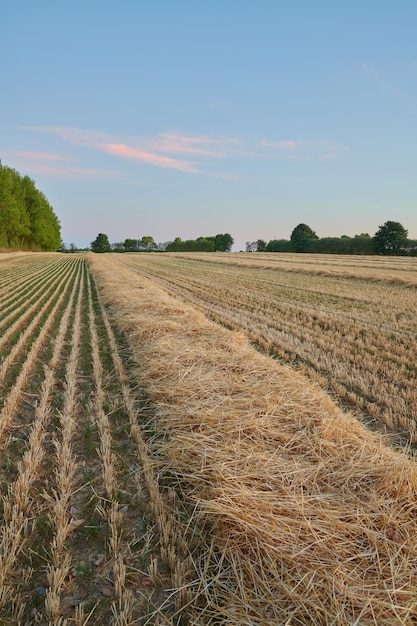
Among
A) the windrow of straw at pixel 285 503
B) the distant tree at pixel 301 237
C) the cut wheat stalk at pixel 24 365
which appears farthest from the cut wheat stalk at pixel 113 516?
the distant tree at pixel 301 237

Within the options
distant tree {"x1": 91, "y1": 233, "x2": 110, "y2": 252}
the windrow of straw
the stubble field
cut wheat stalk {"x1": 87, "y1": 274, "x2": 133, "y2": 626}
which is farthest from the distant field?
distant tree {"x1": 91, "y1": 233, "x2": 110, "y2": 252}

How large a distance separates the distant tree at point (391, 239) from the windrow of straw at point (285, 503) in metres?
70.9

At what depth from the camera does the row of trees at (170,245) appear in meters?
114

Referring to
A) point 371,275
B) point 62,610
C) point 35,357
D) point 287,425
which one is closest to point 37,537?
point 62,610

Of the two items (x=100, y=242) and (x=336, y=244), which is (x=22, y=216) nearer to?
(x=336, y=244)

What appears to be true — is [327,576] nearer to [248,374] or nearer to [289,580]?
[289,580]

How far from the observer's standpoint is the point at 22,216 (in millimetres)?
53594

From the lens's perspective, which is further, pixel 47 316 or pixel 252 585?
pixel 47 316

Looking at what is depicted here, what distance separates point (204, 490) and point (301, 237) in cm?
9058

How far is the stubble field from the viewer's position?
1935 millimetres

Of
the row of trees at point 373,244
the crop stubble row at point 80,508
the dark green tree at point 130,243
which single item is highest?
the dark green tree at point 130,243

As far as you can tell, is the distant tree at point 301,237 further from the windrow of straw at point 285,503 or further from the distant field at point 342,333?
the windrow of straw at point 285,503

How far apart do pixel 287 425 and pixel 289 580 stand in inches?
65.5

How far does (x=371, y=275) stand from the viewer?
1995cm
